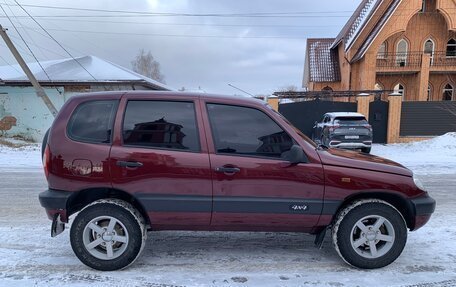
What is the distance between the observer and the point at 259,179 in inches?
141

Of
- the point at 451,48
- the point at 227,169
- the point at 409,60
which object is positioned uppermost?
the point at 451,48

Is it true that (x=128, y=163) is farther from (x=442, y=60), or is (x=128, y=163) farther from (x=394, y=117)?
(x=442, y=60)

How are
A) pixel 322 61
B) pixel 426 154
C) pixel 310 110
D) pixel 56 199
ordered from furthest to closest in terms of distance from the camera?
pixel 322 61 → pixel 310 110 → pixel 426 154 → pixel 56 199

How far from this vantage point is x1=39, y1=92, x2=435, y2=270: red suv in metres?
3.60

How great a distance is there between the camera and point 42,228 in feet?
16.1

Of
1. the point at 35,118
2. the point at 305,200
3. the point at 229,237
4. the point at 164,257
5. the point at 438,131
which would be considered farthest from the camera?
the point at 35,118

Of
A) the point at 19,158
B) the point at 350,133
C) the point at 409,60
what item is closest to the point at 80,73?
the point at 19,158

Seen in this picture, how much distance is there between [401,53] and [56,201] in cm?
2615

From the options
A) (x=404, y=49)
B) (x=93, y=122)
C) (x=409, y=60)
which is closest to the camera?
(x=93, y=122)

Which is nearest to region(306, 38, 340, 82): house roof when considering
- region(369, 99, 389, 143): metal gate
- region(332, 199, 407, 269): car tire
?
region(369, 99, 389, 143): metal gate

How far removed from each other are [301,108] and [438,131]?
712 centimetres

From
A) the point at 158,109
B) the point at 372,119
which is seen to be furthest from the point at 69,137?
the point at 372,119

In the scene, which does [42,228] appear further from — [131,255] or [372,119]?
[372,119]

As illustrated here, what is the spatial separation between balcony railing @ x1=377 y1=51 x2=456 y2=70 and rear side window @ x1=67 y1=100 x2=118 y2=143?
2373cm
